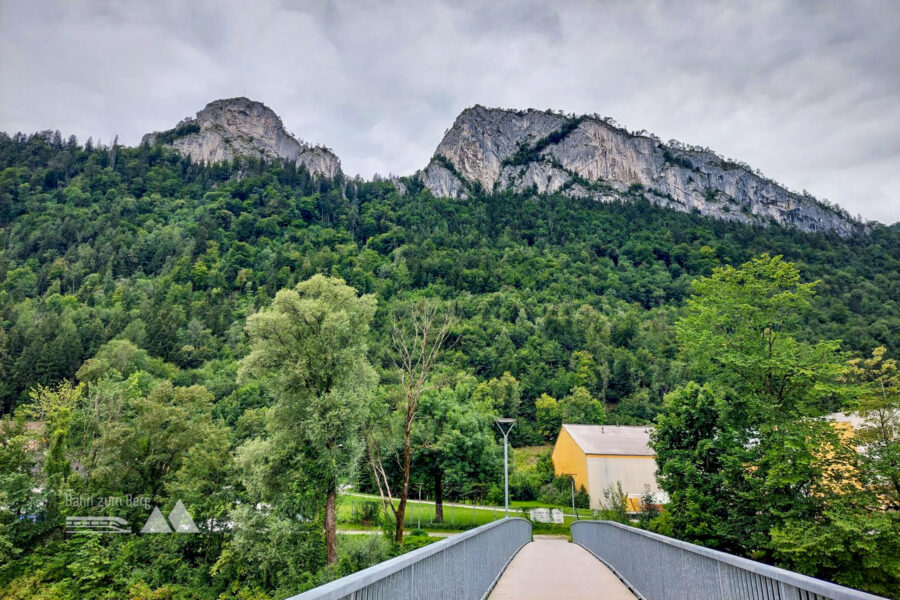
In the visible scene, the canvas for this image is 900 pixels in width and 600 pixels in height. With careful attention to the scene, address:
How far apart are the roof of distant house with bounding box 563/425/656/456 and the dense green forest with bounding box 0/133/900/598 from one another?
23.7ft

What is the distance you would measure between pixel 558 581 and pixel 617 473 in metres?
34.7

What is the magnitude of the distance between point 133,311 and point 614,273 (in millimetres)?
115007

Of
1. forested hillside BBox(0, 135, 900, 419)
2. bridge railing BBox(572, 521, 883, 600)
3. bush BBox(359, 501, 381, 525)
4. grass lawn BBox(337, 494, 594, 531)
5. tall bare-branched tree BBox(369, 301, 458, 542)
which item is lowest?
grass lawn BBox(337, 494, 594, 531)

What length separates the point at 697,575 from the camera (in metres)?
5.50

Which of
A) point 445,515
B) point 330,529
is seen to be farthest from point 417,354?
point 445,515

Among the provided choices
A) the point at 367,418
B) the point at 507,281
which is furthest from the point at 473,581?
the point at 507,281

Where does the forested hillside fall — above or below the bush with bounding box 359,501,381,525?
above

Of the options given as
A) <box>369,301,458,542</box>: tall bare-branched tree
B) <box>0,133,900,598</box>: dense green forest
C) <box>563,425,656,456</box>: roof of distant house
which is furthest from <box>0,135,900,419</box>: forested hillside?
<box>369,301,458,542</box>: tall bare-branched tree

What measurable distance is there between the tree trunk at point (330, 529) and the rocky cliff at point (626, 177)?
166 m

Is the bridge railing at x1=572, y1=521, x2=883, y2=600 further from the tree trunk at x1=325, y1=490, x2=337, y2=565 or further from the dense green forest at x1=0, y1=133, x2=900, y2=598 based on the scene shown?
the tree trunk at x1=325, y1=490, x2=337, y2=565

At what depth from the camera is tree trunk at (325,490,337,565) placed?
64.4 feet

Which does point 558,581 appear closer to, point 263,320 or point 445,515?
point 263,320

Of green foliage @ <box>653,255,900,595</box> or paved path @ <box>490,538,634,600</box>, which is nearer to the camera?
paved path @ <box>490,538,634,600</box>

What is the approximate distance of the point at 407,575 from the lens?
4070 mm
